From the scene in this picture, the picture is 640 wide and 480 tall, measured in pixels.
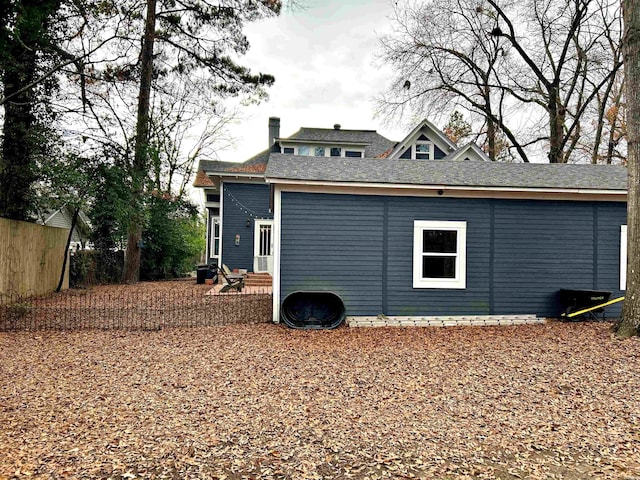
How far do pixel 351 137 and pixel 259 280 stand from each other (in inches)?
366

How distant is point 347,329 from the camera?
307 inches

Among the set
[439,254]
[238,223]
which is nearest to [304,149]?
[238,223]

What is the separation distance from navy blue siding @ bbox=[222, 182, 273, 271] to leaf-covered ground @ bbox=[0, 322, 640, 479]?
31.2 ft

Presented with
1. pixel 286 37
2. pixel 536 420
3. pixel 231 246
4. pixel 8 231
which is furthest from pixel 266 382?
pixel 286 37

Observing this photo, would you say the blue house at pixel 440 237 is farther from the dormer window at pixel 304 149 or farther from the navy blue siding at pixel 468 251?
the dormer window at pixel 304 149

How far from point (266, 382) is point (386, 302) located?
157 inches

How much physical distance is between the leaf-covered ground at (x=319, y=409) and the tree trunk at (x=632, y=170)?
1.81ft

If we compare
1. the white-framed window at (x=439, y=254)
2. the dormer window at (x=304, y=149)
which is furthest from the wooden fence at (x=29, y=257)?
the dormer window at (x=304, y=149)

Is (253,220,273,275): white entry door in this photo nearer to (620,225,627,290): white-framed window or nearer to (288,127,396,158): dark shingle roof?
(288,127,396,158): dark shingle roof

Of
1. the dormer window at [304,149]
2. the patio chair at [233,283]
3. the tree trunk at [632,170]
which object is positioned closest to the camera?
the tree trunk at [632,170]

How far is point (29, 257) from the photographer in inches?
415

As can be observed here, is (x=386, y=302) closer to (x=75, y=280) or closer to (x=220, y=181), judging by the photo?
(x=220, y=181)

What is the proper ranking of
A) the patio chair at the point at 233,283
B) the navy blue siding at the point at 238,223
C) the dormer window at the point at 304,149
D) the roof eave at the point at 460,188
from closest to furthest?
the roof eave at the point at 460,188, the patio chair at the point at 233,283, the navy blue siding at the point at 238,223, the dormer window at the point at 304,149

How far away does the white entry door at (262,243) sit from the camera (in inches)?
629
